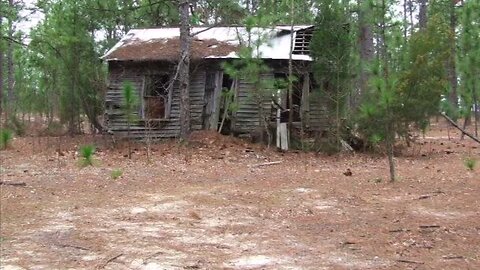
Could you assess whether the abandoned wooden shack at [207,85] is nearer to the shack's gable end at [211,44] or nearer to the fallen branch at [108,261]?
the shack's gable end at [211,44]

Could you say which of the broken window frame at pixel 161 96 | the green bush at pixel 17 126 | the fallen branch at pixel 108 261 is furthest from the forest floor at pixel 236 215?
the green bush at pixel 17 126

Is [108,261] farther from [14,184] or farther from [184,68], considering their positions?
[184,68]

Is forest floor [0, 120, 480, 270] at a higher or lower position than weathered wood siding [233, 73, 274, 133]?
lower

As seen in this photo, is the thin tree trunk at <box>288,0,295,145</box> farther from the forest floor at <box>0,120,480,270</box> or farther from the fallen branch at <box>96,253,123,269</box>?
the fallen branch at <box>96,253,123,269</box>

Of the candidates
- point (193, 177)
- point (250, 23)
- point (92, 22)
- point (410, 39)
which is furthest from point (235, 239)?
point (92, 22)

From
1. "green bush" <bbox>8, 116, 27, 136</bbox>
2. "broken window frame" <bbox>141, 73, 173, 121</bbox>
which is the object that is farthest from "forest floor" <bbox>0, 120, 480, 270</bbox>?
"green bush" <bbox>8, 116, 27, 136</bbox>

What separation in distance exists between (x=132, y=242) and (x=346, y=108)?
1074 centimetres

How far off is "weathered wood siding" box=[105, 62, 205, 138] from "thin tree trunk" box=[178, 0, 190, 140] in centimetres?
146

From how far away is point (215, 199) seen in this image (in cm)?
925

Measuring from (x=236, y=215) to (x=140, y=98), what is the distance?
1138 cm

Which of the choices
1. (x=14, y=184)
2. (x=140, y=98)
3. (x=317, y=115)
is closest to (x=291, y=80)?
(x=317, y=115)

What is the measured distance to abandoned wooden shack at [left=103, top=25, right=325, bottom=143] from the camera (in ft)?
57.4

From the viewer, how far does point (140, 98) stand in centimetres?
1880

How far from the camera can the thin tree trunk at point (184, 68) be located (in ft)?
54.0
